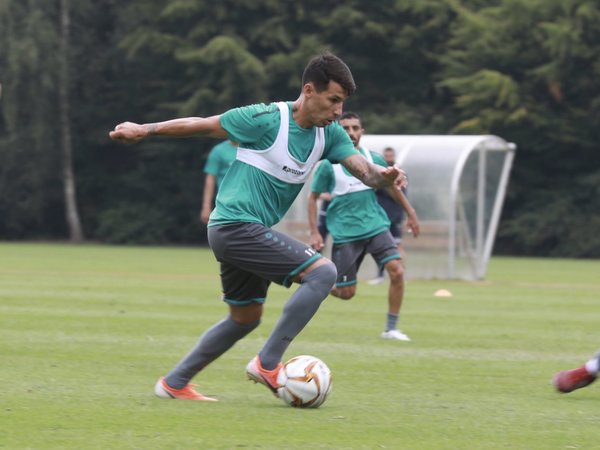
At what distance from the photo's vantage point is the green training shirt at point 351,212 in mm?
12336

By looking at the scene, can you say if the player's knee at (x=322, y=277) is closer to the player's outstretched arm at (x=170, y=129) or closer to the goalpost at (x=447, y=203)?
the player's outstretched arm at (x=170, y=129)

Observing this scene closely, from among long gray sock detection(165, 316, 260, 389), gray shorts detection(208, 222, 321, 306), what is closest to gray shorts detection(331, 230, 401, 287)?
long gray sock detection(165, 316, 260, 389)

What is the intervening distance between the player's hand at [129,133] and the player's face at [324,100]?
964mm

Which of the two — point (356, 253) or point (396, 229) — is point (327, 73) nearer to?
point (356, 253)

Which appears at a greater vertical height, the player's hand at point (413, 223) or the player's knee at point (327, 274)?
the player's knee at point (327, 274)

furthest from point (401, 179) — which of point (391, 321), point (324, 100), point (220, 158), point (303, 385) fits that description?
point (220, 158)

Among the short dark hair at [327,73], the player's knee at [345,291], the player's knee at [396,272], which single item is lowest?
the player's knee at [345,291]

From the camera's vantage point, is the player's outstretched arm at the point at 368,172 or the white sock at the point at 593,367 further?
the white sock at the point at 593,367

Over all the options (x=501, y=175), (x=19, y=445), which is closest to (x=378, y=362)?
(x=19, y=445)

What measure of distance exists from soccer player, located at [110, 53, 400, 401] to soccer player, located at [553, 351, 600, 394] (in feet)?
5.63

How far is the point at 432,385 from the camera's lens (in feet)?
28.0

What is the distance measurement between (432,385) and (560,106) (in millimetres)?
32425

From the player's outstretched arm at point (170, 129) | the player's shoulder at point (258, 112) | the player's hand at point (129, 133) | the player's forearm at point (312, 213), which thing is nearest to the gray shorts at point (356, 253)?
the player's forearm at point (312, 213)

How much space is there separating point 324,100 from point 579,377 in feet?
7.81
